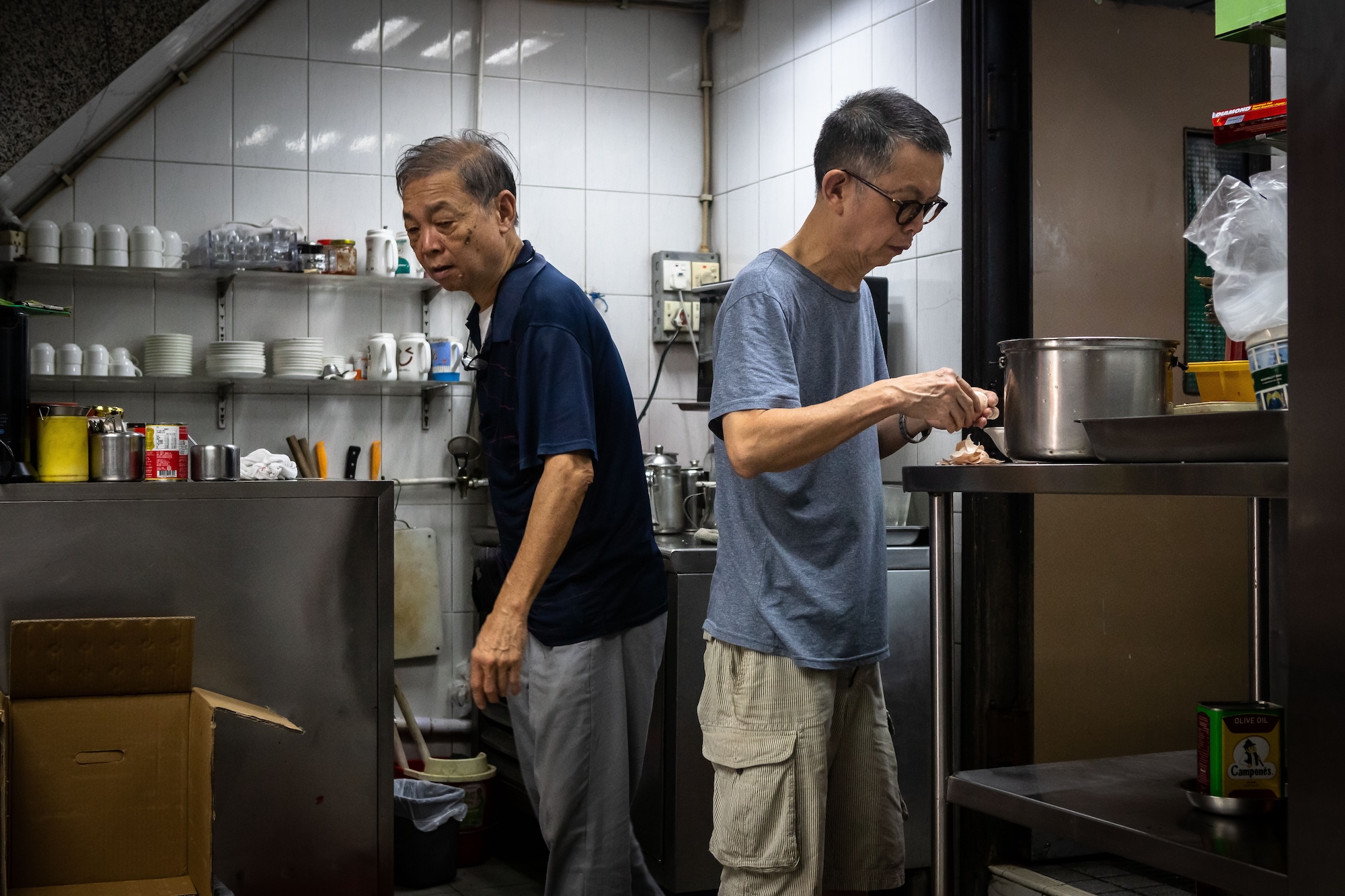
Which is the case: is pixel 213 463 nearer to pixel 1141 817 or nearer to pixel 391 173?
pixel 391 173

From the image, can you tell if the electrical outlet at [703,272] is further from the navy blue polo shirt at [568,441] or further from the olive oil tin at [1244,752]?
the olive oil tin at [1244,752]

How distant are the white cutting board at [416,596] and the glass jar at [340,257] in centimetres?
82

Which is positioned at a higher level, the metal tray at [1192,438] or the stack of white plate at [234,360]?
the stack of white plate at [234,360]

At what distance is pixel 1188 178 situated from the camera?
10.1 ft

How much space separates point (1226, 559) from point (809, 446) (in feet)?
6.70

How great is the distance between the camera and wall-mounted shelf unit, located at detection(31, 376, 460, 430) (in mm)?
3507

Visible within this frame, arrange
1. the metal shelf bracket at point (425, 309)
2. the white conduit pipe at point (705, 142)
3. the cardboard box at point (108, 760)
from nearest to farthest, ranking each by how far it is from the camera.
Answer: the cardboard box at point (108, 760) → the metal shelf bracket at point (425, 309) → the white conduit pipe at point (705, 142)

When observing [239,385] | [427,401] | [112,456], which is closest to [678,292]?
[427,401]

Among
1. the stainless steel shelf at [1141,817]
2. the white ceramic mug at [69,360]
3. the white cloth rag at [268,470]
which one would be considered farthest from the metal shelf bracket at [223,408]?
the stainless steel shelf at [1141,817]

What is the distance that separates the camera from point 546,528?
5.93 feet

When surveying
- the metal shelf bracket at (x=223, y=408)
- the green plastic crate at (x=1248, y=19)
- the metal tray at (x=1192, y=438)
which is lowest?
the metal tray at (x=1192, y=438)

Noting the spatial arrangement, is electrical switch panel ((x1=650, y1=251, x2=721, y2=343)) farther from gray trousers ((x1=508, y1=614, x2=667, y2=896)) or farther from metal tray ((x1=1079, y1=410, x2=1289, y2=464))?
metal tray ((x1=1079, y1=410, x2=1289, y2=464))

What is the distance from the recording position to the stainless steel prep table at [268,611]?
2.37 metres

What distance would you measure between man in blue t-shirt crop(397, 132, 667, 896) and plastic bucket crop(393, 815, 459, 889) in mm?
1307
